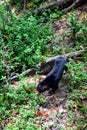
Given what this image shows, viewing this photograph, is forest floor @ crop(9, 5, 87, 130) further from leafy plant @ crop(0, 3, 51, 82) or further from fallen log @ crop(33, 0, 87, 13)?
fallen log @ crop(33, 0, 87, 13)

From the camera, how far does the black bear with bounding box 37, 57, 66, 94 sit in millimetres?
5613

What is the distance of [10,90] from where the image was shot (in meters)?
5.53

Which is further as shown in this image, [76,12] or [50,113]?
[76,12]

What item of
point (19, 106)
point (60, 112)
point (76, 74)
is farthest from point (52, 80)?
point (19, 106)

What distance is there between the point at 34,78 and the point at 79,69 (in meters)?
1.02

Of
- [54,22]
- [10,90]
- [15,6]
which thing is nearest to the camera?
[10,90]

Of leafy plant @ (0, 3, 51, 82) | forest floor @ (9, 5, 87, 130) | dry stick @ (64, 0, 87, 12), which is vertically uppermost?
dry stick @ (64, 0, 87, 12)

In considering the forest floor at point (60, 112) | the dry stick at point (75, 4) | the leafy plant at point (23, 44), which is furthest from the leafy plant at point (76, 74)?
the dry stick at point (75, 4)

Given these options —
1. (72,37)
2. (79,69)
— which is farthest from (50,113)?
(72,37)

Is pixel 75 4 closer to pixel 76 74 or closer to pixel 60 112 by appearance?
pixel 76 74

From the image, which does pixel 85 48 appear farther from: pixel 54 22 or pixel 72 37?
pixel 54 22

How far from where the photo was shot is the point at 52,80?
562 centimetres

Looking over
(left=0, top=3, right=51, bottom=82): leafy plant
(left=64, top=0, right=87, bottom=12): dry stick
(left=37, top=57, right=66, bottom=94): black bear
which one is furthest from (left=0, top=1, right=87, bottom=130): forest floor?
(left=64, top=0, right=87, bottom=12): dry stick

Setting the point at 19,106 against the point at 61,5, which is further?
the point at 61,5
